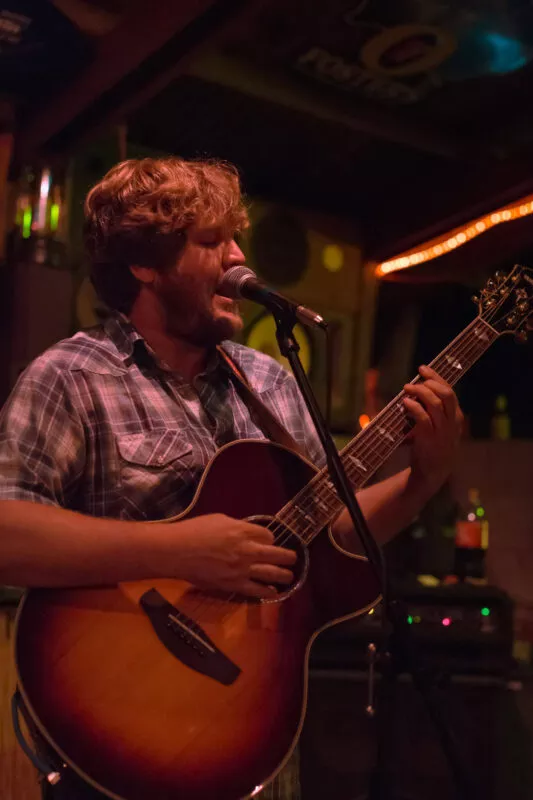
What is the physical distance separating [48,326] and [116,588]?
1755 millimetres

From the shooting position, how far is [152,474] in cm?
153

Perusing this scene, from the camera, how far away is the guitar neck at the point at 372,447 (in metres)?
1.54

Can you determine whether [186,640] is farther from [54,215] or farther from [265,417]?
[54,215]

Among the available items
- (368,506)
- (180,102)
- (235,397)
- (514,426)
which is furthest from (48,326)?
(514,426)

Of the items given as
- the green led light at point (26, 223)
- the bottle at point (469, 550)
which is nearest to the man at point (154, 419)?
the green led light at point (26, 223)

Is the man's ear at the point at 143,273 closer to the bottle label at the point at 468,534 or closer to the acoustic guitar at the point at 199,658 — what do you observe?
the acoustic guitar at the point at 199,658

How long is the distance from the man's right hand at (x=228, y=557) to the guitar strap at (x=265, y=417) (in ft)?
0.84

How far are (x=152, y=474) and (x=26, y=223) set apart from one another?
5.78ft

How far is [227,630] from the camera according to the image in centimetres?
142

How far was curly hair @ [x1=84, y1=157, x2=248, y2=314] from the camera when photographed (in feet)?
5.80

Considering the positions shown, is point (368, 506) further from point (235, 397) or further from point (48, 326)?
point (48, 326)

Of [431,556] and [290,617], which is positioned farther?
[431,556]

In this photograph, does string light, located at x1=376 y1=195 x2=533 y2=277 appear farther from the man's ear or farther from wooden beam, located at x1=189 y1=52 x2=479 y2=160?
the man's ear

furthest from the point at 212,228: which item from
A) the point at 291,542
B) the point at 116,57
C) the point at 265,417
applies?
the point at 116,57
